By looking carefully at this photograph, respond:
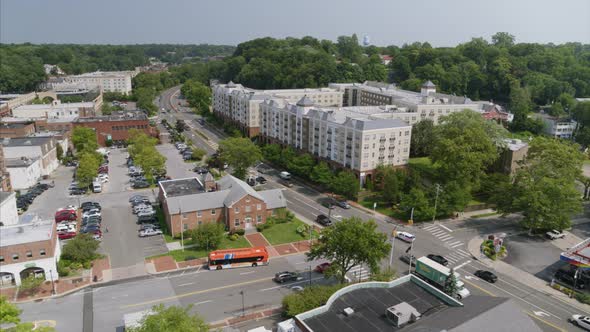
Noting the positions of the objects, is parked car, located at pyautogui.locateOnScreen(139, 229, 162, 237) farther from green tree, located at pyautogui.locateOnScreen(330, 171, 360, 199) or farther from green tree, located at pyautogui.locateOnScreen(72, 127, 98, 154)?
green tree, located at pyautogui.locateOnScreen(72, 127, 98, 154)

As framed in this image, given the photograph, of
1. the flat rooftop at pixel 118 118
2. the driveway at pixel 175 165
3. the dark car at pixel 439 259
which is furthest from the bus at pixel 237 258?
the flat rooftop at pixel 118 118

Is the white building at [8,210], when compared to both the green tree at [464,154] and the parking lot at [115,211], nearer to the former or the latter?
the parking lot at [115,211]

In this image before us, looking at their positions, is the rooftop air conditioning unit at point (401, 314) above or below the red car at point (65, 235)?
above

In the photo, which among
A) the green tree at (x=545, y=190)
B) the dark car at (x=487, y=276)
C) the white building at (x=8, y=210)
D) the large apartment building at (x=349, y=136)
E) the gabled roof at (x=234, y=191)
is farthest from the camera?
the large apartment building at (x=349, y=136)

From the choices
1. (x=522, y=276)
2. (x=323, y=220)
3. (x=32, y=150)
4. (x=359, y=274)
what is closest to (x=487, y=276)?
(x=522, y=276)

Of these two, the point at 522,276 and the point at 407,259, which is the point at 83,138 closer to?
the point at 407,259

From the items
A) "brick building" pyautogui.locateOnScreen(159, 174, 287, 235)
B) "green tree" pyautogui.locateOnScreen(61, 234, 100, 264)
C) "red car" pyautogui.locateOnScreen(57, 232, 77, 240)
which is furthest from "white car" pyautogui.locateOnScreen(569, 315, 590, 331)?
"red car" pyautogui.locateOnScreen(57, 232, 77, 240)
